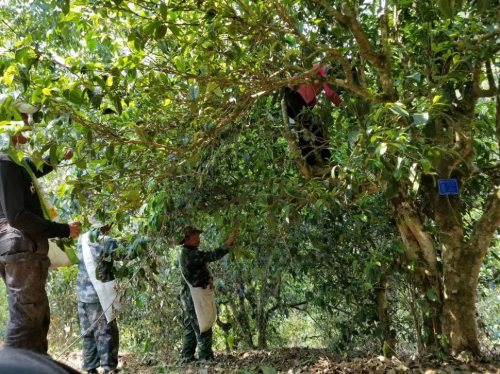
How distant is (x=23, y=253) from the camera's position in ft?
10.6

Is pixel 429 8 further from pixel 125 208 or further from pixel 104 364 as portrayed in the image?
pixel 104 364

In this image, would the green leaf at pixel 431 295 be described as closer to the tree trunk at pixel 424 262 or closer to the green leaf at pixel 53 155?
the tree trunk at pixel 424 262

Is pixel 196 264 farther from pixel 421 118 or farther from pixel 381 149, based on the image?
pixel 421 118

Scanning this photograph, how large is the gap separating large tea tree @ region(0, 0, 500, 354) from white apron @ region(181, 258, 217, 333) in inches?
55.9

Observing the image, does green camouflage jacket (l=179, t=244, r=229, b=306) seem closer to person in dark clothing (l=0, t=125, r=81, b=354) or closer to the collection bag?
the collection bag

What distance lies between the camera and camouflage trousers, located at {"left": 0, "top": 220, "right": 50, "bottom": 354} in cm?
318

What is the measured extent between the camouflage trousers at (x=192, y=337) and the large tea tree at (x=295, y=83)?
1766 mm

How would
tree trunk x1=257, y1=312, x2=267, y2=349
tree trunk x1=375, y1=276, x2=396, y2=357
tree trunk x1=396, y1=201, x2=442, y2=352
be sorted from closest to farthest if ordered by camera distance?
tree trunk x1=396, y1=201, x2=442, y2=352 < tree trunk x1=375, y1=276, x2=396, y2=357 < tree trunk x1=257, y1=312, x2=267, y2=349

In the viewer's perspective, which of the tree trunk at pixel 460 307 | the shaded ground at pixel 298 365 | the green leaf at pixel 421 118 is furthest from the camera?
the tree trunk at pixel 460 307

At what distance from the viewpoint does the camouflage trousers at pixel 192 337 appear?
533cm

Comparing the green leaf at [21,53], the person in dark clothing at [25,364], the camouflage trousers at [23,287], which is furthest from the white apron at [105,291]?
the person in dark clothing at [25,364]

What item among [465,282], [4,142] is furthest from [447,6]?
[465,282]

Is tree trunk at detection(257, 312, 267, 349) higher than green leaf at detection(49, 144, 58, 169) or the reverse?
the reverse

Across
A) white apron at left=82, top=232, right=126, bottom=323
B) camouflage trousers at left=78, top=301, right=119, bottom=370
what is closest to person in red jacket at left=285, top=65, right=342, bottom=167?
white apron at left=82, top=232, right=126, bottom=323
